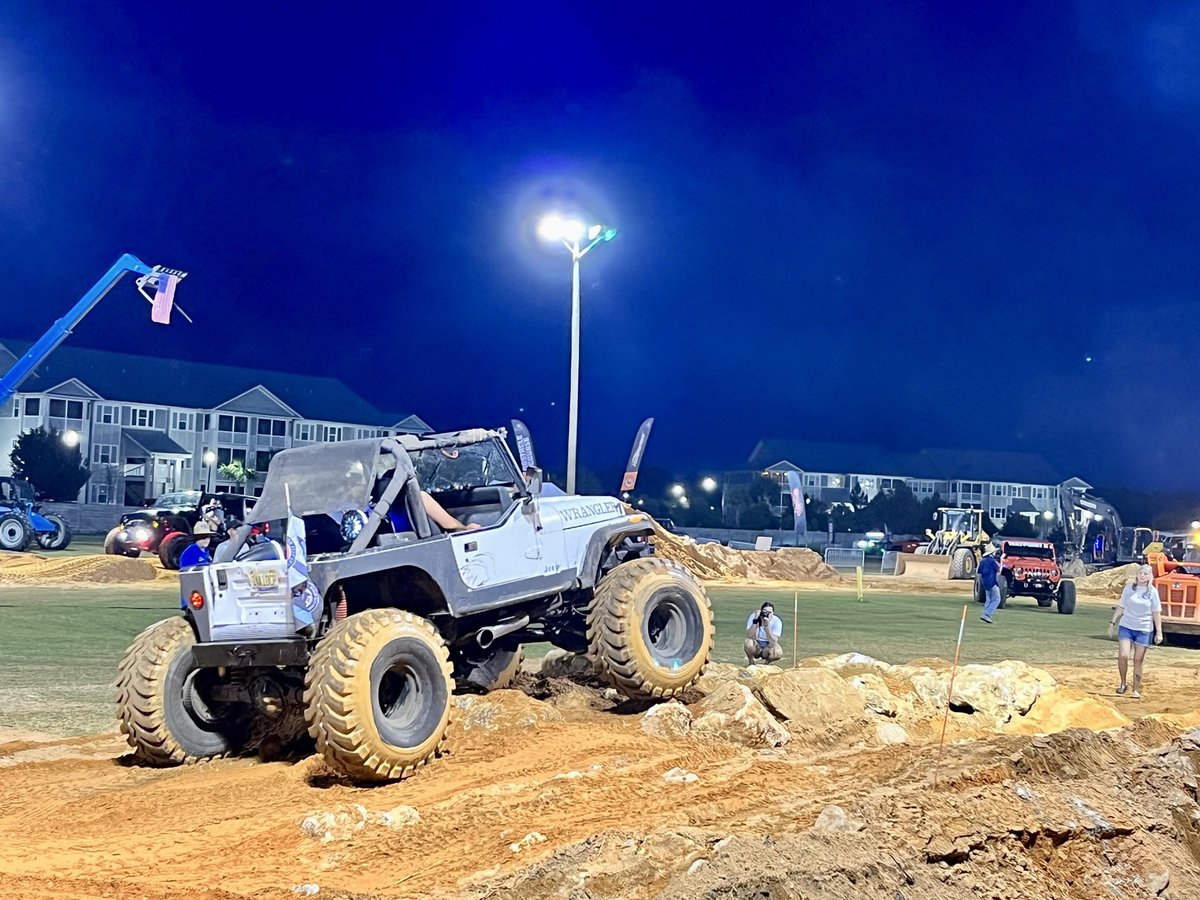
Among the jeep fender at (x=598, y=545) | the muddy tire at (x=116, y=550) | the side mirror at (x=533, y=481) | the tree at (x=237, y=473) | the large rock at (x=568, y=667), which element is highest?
the tree at (x=237, y=473)

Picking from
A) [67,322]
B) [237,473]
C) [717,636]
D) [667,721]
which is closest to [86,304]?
[67,322]

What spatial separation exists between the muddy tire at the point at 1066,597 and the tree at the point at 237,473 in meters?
50.2

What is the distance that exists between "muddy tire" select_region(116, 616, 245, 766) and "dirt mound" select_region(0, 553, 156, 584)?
20292 mm

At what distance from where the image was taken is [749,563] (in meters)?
39.8

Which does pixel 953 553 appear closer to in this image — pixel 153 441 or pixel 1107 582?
pixel 1107 582

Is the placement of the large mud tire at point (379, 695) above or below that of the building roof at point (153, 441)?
below

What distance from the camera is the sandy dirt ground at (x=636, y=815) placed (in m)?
5.16

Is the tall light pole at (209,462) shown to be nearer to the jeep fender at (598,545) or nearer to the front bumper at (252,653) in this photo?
the jeep fender at (598,545)

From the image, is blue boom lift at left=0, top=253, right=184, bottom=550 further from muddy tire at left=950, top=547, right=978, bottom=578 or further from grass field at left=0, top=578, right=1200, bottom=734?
muddy tire at left=950, top=547, right=978, bottom=578

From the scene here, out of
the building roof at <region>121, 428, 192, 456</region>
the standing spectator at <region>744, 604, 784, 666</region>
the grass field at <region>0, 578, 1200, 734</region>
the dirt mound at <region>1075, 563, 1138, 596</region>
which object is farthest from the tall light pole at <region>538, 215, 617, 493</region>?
the building roof at <region>121, 428, 192, 456</region>

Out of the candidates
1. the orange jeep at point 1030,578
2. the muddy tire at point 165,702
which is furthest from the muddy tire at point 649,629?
the orange jeep at point 1030,578

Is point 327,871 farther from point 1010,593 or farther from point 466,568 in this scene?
→ point 1010,593

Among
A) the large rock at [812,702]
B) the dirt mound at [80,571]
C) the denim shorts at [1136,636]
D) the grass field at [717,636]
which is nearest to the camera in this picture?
the large rock at [812,702]

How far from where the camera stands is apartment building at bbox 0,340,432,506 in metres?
70.0
